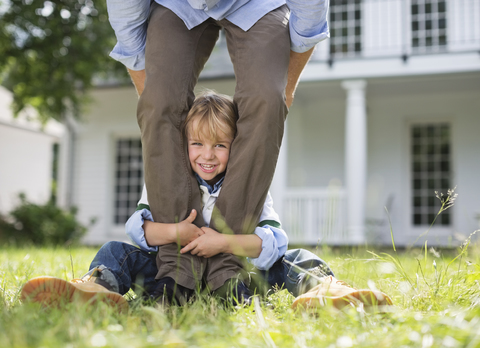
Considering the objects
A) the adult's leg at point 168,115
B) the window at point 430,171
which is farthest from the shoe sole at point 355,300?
the window at point 430,171

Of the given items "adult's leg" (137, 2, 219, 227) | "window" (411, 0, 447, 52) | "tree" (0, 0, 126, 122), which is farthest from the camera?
"window" (411, 0, 447, 52)

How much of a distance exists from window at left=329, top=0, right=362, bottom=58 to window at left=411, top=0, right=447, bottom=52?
3.07ft

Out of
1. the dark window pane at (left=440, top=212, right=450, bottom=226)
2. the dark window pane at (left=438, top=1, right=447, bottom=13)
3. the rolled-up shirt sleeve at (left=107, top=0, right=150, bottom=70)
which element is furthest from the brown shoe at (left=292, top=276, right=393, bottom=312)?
A: the dark window pane at (left=438, top=1, right=447, bottom=13)

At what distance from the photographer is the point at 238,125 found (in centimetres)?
162

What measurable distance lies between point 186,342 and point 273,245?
0.73m

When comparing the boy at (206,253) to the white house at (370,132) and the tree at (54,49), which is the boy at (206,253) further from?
the tree at (54,49)

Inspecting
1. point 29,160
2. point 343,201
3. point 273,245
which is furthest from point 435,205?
point 29,160

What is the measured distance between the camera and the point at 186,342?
36.8 inches

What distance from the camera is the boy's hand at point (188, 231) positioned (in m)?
1.52

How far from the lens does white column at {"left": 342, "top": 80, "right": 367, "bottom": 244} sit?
7.02m

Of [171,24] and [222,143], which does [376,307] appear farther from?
[171,24]

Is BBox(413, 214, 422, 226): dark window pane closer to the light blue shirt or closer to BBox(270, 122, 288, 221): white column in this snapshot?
BBox(270, 122, 288, 221): white column

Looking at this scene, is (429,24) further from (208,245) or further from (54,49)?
(208,245)

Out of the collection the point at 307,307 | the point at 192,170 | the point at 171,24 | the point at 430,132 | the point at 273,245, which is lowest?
the point at 307,307
